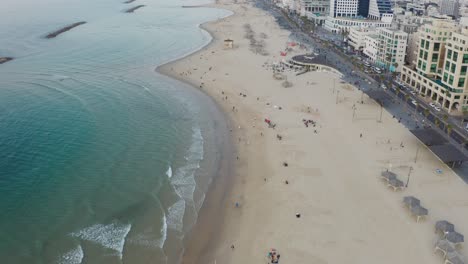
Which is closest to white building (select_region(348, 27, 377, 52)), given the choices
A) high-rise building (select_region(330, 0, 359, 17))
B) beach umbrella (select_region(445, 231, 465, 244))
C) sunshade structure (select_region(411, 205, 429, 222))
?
high-rise building (select_region(330, 0, 359, 17))

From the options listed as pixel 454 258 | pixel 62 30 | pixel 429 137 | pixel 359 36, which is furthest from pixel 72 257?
pixel 62 30

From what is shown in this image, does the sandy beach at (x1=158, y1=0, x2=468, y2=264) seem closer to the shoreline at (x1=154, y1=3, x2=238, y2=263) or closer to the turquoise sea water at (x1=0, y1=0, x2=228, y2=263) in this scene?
the shoreline at (x1=154, y1=3, x2=238, y2=263)

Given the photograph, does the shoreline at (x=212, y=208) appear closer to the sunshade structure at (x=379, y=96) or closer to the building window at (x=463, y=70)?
the sunshade structure at (x=379, y=96)

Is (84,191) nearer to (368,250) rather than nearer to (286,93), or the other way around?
(368,250)

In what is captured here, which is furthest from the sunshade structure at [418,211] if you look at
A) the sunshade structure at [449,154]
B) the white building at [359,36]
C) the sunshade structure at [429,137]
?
the white building at [359,36]

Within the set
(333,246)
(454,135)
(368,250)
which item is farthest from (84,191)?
(454,135)

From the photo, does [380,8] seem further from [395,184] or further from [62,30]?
[395,184]
